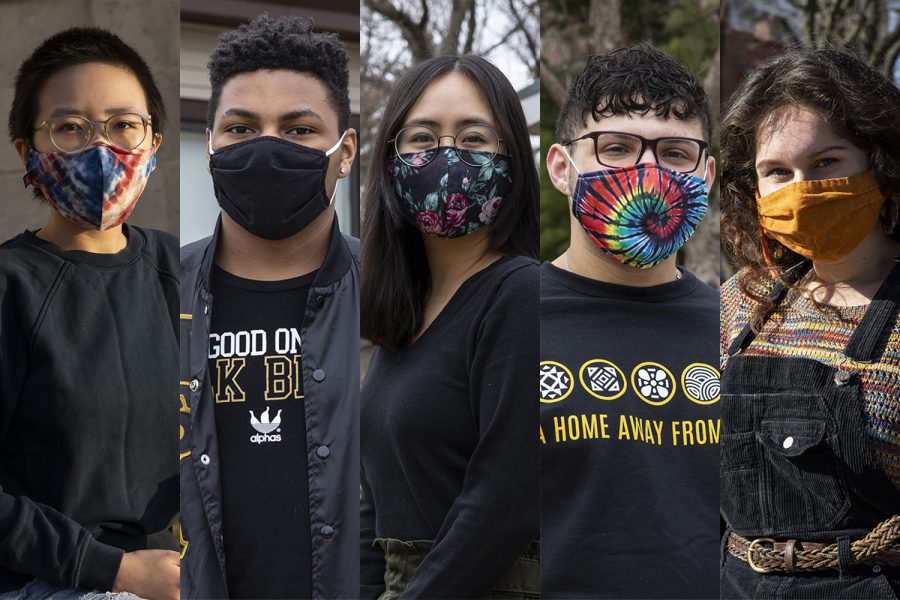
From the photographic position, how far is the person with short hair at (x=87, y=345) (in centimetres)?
364

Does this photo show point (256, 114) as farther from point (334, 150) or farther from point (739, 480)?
point (739, 480)

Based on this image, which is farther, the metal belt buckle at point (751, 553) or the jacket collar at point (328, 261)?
the jacket collar at point (328, 261)

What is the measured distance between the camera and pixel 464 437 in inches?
142

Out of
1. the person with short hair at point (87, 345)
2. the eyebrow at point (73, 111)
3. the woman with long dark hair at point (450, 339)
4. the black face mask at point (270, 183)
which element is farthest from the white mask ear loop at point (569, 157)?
the eyebrow at point (73, 111)

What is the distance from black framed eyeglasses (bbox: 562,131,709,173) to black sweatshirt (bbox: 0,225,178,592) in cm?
158

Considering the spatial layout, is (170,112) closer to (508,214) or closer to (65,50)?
(65,50)

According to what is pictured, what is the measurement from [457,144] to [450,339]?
0.66 metres

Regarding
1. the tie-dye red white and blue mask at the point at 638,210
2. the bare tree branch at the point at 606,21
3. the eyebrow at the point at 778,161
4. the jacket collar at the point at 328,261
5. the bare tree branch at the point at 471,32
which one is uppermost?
the bare tree branch at the point at 606,21

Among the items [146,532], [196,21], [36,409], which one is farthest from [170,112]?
[146,532]

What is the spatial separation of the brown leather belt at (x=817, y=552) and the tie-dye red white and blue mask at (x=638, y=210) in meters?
1.03

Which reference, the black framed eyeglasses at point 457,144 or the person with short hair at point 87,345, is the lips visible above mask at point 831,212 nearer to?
the black framed eyeglasses at point 457,144

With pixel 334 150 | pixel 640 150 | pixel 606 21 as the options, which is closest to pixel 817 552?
pixel 640 150

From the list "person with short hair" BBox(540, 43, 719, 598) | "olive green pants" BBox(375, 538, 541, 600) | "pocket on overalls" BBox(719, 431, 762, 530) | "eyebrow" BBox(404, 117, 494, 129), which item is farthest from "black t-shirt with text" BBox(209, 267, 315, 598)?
"pocket on overalls" BBox(719, 431, 762, 530)

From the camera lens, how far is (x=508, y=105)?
12.4 ft
